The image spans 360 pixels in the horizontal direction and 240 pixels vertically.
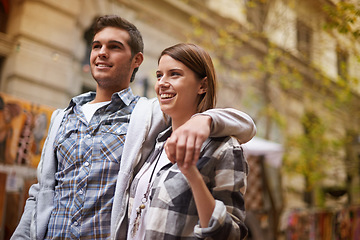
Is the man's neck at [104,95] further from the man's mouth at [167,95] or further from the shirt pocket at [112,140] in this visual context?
the man's mouth at [167,95]

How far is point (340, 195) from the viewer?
10.2 m

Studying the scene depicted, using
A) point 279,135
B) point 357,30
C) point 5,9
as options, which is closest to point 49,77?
point 5,9

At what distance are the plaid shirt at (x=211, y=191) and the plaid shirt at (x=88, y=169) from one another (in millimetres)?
398

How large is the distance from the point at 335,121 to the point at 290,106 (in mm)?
1596

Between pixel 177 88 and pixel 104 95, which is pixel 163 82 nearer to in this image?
pixel 177 88

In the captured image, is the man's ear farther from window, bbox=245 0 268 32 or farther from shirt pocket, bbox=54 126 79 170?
window, bbox=245 0 268 32

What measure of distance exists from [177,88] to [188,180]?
0.50 metres

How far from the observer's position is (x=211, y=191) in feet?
5.05

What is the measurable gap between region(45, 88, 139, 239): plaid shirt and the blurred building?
3274 millimetres

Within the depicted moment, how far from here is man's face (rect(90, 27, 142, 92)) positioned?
2.09 m

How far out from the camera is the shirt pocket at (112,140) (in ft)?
6.50

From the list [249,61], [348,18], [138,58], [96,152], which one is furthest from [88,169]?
[249,61]

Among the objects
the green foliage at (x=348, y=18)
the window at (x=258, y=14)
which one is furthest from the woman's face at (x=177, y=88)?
the window at (x=258, y=14)

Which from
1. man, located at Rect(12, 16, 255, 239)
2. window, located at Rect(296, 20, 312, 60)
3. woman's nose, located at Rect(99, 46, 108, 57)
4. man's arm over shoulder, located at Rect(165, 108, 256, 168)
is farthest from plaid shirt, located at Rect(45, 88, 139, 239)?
window, located at Rect(296, 20, 312, 60)
